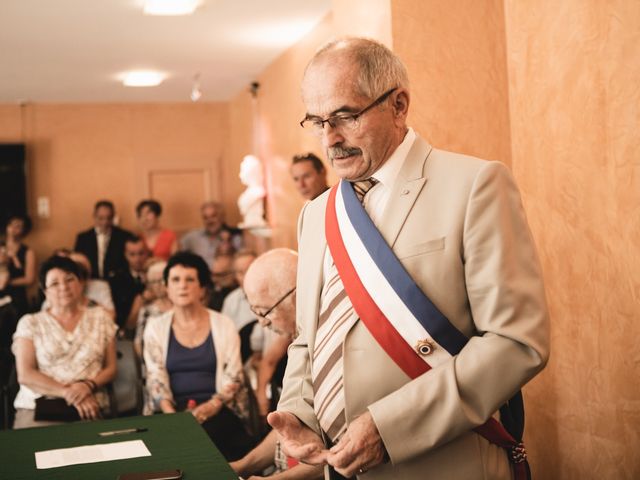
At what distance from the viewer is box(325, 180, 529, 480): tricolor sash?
4.67 feet

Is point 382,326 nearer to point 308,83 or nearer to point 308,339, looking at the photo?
point 308,339

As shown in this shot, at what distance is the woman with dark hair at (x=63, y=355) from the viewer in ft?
12.7

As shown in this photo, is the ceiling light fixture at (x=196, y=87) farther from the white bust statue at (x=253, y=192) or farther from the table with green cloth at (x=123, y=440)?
the table with green cloth at (x=123, y=440)

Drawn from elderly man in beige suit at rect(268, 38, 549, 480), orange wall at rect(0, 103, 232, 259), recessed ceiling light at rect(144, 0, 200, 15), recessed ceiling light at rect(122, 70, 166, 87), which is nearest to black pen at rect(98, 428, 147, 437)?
elderly man in beige suit at rect(268, 38, 549, 480)

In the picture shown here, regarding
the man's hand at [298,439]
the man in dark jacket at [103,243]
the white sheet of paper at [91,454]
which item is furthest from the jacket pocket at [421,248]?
the man in dark jacket at [103,243]

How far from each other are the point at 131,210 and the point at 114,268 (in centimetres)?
139

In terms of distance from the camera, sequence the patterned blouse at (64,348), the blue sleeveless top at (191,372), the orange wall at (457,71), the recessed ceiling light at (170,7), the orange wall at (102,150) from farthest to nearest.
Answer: the orange wall at (102,150) → the recessed ceiling light at (170,7) → the patterned blouse at (64,348) → the blue sleeveless top at (191,372) → the orange wall at (457,71)

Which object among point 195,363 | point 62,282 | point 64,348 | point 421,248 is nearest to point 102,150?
point 62,282

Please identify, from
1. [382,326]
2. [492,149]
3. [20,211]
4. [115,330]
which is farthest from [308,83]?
[20,211]

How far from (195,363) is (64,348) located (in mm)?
737

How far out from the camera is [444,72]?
2791 mm

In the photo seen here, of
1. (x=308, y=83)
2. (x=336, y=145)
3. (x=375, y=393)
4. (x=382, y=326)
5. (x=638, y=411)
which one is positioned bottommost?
(x=638, y=411)

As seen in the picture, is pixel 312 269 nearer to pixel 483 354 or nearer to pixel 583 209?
pixel 483 354

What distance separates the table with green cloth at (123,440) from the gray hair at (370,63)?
1.10 meters
